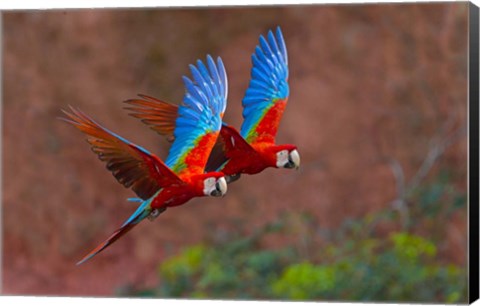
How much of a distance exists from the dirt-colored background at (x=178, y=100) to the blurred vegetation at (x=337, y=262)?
130mm

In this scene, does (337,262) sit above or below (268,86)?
below

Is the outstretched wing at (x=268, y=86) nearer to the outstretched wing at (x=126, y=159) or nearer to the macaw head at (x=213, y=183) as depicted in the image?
the macaw head at (x=213, y=183)

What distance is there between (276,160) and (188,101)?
0.60 meters

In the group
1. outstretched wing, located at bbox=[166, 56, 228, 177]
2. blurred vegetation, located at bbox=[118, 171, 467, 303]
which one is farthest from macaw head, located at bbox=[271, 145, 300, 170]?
blurred vegetation, located at bbox=[118, 171, 467, 303]

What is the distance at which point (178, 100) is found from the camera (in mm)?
9219

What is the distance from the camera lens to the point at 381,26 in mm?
9133

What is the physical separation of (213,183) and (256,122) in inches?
22.2

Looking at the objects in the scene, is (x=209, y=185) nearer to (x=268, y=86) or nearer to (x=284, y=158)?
(x=284, y=158)

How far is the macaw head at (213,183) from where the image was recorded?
6488 mm

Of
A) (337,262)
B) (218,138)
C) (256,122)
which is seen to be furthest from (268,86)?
(337,262)

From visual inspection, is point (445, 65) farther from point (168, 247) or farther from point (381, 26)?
point (168, 247)

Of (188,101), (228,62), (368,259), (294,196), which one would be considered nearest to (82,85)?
(228,62)

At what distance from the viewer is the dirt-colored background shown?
9039 millimetres

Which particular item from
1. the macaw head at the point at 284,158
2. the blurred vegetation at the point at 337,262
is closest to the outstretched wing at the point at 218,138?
the macaw head at the point at 284,158
